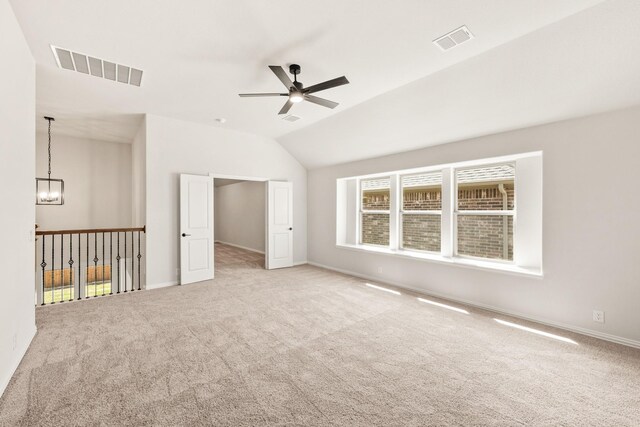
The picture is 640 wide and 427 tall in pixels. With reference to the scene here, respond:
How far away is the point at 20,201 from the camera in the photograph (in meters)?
2.63

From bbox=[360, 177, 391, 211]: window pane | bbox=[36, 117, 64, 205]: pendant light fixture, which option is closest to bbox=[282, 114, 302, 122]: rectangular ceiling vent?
bbox=[360, 177, 391, 211]: window pane

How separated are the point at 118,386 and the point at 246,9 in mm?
3234

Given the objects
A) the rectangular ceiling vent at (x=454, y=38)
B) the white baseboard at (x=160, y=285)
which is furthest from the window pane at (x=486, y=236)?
the white baseboard at (x=160, y=285)

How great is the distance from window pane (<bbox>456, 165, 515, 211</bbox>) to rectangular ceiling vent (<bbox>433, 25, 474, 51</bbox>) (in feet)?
7.01

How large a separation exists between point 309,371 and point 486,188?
146 inches

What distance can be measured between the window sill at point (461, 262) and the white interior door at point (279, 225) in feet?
5.52

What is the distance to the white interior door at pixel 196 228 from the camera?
17.0 ft

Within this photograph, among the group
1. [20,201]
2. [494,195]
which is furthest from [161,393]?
[494,195]

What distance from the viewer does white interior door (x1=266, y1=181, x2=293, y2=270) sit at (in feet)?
21.3

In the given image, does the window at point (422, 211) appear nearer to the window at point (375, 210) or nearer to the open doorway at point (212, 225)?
the window at point (375, 210)

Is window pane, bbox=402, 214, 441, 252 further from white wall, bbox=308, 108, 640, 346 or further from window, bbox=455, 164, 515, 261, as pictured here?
white wall, bbox=308, 108, 640, 346

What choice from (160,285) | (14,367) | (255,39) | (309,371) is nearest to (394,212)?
(309,371)

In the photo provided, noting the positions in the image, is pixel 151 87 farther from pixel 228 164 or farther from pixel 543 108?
pixel 543 108

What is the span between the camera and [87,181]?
6762 millimetres
